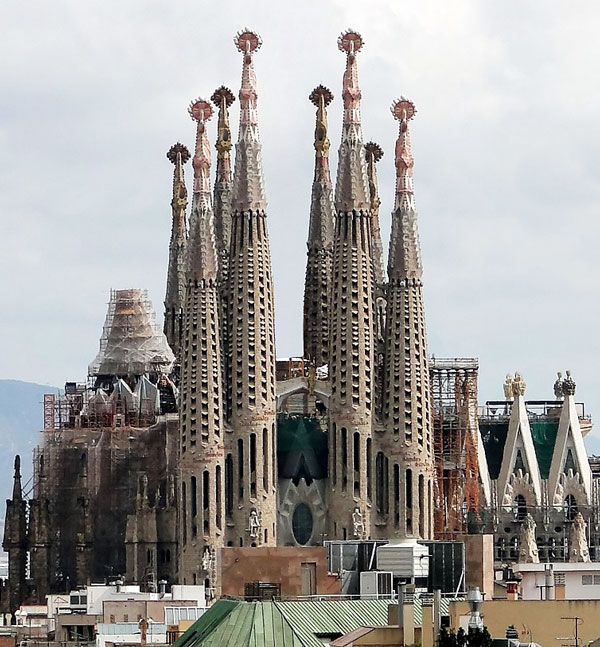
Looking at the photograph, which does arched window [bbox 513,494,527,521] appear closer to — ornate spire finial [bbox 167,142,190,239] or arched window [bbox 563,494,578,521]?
arched window [bbox 563,494,578,521]

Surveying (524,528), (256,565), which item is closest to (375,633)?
(256,565)

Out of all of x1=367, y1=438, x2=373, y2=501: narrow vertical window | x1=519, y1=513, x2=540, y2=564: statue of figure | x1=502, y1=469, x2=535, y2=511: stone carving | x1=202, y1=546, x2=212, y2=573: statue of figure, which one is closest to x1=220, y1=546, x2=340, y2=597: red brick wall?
x1=202, y1=546, x2=212, y2=573: statue of figure

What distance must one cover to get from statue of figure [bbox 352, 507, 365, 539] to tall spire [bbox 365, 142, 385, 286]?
16.5 m

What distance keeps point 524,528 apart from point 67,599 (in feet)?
112

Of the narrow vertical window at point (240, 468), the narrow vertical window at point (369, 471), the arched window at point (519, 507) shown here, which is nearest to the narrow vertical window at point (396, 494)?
the narrow vertical window at point (369, 471)

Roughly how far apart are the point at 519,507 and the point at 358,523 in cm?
1727

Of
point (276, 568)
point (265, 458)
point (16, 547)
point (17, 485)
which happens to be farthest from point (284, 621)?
point (17, 485)

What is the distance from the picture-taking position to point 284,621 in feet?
210

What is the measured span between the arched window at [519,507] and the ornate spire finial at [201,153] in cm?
2479

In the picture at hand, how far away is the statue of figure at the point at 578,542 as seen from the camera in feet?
487

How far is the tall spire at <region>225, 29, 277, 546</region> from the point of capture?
135 metres

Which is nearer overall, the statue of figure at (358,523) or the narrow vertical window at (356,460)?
the statue of figure at (358,523)

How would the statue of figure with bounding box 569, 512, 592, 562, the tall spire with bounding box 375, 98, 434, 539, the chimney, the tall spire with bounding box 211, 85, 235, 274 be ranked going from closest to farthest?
the chimney
the tall spire with bounding box 375, 98, 434, 539
the tall spire with bounding box 211, 85, 235, 274
the statue of figure with bounding box 569, 512, 592, 562

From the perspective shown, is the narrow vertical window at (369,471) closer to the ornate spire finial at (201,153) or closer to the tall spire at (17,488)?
the ornate spire finial at (201,153)
